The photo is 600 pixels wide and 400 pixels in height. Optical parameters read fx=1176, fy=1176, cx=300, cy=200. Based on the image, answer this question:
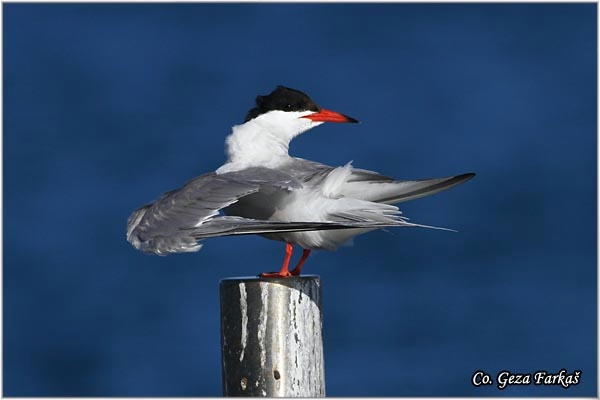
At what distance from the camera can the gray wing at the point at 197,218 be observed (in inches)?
142

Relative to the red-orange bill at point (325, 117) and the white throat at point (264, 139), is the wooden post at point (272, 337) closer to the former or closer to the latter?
the white throat at point (264, 139)

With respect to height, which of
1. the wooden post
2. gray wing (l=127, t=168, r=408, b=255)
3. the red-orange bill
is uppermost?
the red-orange bill

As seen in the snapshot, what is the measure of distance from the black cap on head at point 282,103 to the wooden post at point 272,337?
5.46 feet

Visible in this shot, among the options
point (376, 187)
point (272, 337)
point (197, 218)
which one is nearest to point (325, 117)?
point (376, 187)

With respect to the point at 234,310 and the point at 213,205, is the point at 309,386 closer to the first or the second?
the point at 234,310

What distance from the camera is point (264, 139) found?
4.82 metres

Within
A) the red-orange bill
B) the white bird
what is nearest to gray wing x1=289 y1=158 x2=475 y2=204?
the white bird

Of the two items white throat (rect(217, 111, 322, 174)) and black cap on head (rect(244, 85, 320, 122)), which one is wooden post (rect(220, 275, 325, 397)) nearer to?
white throat (rect(217, 111, 322, 174))

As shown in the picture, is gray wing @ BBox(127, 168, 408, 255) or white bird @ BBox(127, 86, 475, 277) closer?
gray wing @ BBox(127, 168, 408, 255)

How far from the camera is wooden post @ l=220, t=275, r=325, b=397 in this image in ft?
11.2

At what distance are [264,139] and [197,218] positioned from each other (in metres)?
1.09

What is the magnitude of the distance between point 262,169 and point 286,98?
0.70 metres

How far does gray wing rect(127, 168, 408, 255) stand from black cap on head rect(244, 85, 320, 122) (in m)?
0.88

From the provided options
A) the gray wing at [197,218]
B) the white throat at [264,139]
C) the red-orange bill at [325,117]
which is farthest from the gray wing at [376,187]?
the red-orange bill at [325,117]
